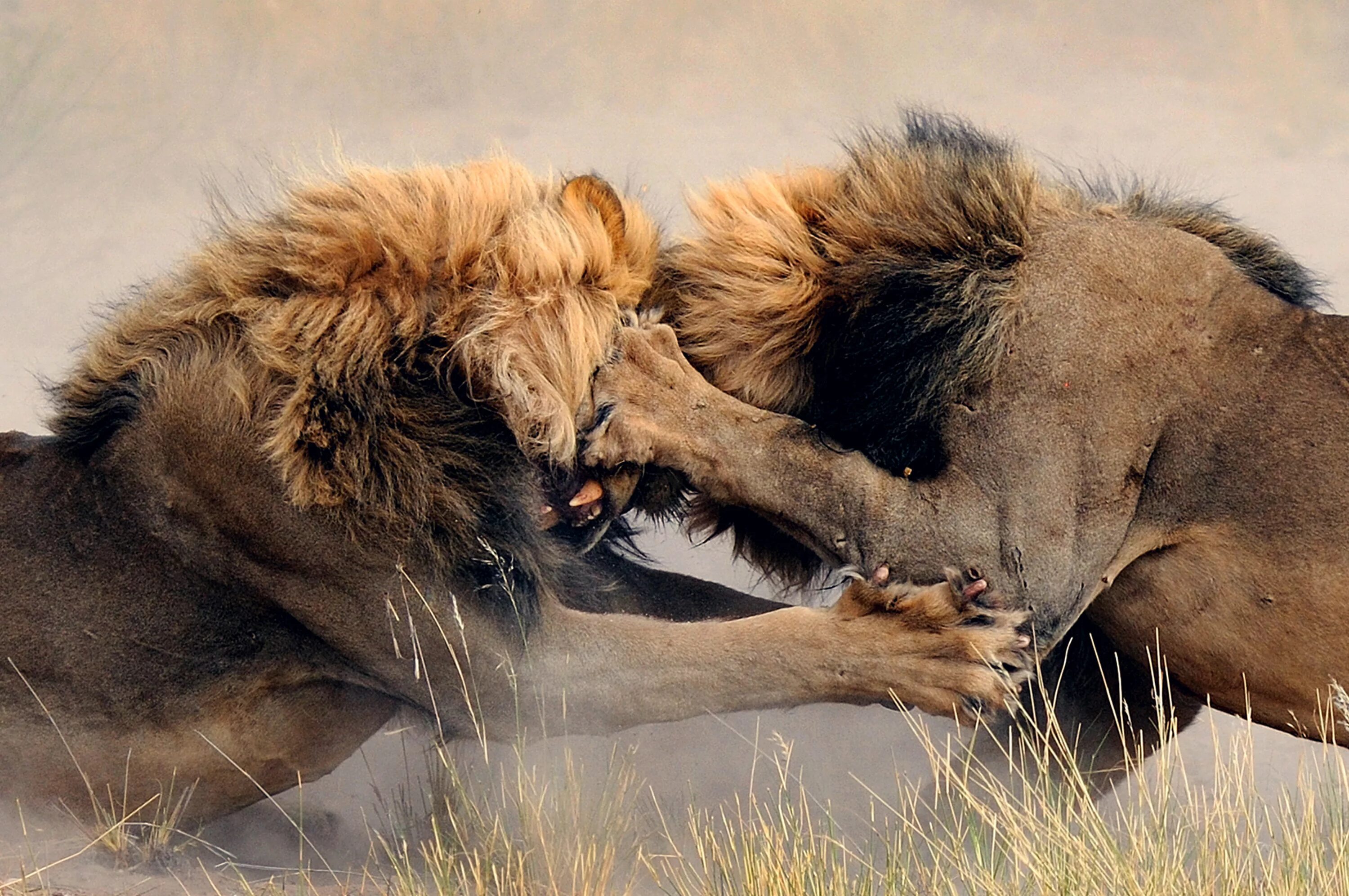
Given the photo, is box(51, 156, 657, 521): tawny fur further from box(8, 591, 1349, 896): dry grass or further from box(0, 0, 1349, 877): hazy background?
box(0, 0, 1349, 877): hazy background

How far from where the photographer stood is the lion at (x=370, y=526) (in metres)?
2.74

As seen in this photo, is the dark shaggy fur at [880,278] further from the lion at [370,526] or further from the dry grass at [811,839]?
the dry grass at [811,839]

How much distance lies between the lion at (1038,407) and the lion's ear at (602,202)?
0.19 m

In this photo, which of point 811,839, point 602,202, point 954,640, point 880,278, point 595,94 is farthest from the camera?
point 595,94

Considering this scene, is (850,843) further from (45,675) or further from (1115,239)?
(45,675)


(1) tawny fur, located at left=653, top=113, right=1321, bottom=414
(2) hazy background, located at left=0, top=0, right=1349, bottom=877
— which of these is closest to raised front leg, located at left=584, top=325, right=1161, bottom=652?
(1) tawny fur, located at left=653, top=113, right=1321, bottom=414

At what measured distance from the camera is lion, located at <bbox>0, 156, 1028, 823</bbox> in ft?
8.98

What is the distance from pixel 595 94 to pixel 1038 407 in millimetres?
6192

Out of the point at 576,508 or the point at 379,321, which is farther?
the point at 576,508

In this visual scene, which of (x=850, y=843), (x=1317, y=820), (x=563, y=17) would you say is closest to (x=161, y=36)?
(x=563, y=17)

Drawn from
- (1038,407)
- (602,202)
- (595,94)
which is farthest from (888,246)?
(595,94)

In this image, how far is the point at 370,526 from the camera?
2766 mm

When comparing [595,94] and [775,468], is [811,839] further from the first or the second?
[595,94]

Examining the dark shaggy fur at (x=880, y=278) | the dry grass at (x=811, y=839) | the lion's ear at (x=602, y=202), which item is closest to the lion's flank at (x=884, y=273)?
the dark shaggy fur at (x=880, y=278)
